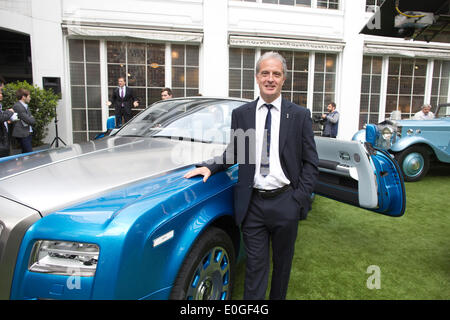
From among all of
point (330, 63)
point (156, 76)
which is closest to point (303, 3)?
point (330, 63)

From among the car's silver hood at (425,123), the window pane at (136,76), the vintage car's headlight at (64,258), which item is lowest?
the vintage car's headlight at (64,258)

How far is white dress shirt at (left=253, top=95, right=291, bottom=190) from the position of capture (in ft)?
5.89

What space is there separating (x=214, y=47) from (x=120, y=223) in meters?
9.43

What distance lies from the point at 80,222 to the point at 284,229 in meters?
1.10

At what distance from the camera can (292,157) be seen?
5.86ft

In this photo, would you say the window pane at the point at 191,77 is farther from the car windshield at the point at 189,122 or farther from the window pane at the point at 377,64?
the car windshield at the point at 189,122

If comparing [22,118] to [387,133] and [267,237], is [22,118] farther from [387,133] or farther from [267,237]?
[387,133]

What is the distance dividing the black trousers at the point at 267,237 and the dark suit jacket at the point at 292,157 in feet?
0.19

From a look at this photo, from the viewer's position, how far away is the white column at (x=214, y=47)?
975cm

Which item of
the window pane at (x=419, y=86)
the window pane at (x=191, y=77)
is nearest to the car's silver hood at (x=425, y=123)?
the window pane at (x=191, y=77)

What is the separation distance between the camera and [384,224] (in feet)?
12.9

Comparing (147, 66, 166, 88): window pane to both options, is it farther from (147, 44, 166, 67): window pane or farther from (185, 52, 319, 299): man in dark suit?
(185, 52, 319, 299): man in dark suit

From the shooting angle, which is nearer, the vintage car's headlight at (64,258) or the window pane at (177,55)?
the vintage car's headlight at (64,258)

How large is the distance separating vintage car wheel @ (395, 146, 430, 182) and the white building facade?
5.43m
